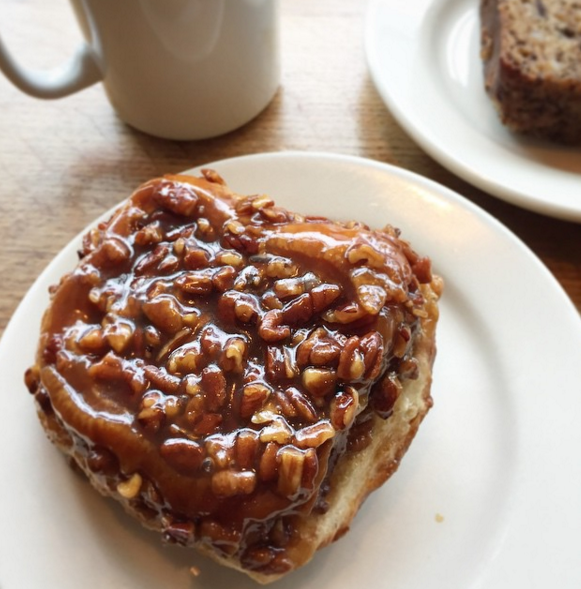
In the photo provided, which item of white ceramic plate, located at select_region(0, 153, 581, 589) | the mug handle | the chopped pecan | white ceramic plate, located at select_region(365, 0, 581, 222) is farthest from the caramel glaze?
the mug handle

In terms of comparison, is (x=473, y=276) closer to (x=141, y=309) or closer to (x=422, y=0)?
(x=141, y=309)

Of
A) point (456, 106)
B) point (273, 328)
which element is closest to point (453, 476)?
point (273, 328)

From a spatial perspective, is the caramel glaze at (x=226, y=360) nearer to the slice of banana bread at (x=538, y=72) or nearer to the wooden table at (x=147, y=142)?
the wooden table at (x=147, y=142)

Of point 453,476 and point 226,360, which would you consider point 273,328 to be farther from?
point 453,476

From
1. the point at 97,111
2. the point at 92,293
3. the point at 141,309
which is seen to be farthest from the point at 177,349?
the point at 97,111

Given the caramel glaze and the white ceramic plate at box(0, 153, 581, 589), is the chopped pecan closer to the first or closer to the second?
the caramel glaze
